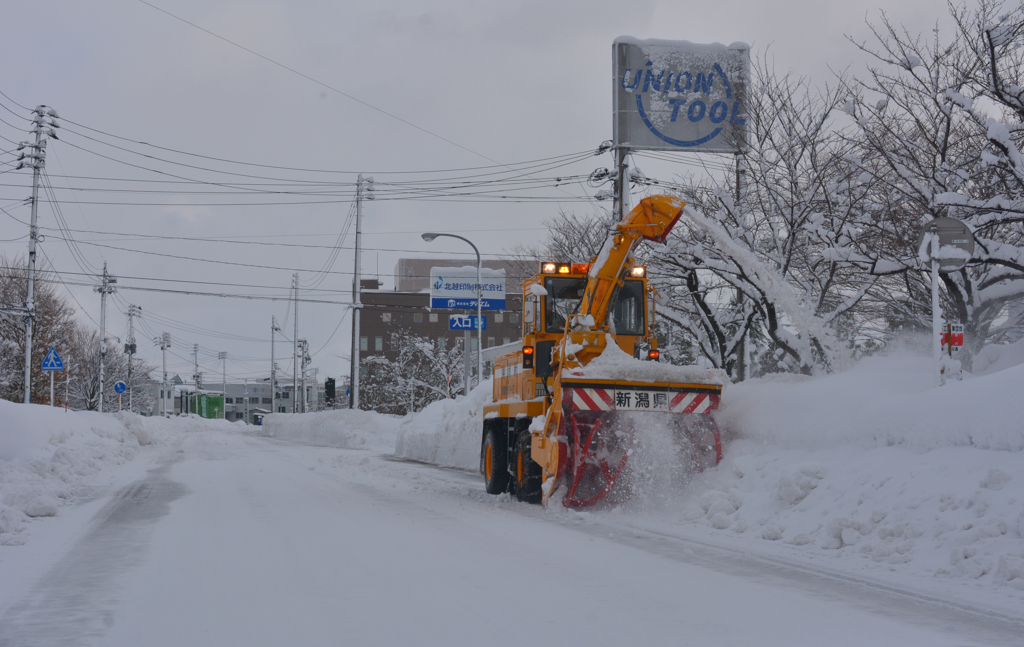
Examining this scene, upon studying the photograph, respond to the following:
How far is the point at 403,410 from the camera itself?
7319 cm

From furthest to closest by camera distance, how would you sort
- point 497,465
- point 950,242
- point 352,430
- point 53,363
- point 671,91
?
1. point 352,430
2. point 53,363
3. point 671,91
4. point 497,465
5. point 950,242

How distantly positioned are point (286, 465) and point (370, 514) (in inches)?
450

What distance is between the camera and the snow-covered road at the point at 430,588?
5125 millimetres

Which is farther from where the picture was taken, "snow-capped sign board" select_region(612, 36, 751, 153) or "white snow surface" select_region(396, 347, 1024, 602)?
"snow-capped sign board" select_region(612, 36, 751, 153)

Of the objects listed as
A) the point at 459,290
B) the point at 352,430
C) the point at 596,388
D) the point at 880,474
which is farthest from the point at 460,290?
the point at 880,474

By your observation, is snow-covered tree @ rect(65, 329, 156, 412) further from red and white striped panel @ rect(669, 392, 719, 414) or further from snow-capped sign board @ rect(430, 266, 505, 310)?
red and white striped panel @ rect(669, 392, 719, 414)

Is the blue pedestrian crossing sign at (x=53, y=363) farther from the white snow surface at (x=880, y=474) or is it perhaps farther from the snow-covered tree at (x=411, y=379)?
the snow-covered tree at (x=411, y=379)

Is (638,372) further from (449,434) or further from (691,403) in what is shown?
(449,434)

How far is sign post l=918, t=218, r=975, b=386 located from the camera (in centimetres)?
1000

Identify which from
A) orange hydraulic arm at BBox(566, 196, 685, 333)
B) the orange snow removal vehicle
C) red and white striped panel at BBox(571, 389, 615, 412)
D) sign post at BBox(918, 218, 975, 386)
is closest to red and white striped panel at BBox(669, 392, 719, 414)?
the orange snow removal vehicle

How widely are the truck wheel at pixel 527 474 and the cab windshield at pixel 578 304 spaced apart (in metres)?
1.77

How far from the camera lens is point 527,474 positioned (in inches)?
505

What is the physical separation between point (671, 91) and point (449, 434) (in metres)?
12.5

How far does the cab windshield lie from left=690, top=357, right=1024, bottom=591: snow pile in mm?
2075
